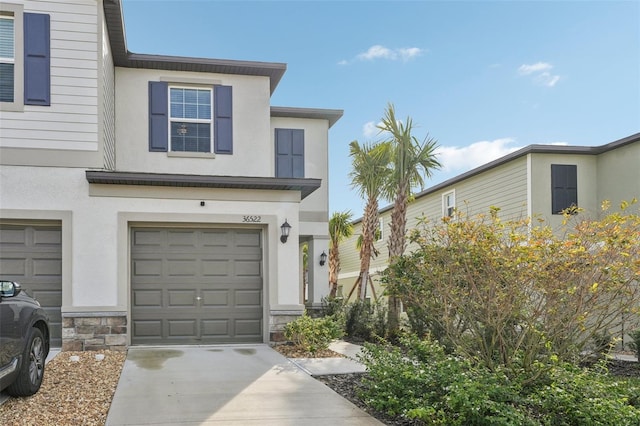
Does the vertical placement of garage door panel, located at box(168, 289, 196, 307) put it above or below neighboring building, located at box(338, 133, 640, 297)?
below

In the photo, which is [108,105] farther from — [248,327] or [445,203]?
[445,203]

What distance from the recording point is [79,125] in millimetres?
9859

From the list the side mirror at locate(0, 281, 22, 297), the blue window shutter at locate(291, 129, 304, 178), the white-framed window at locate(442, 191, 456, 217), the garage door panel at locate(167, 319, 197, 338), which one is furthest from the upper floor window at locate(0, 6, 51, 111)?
the white-framed window at locate(442, 191, 456, 217)

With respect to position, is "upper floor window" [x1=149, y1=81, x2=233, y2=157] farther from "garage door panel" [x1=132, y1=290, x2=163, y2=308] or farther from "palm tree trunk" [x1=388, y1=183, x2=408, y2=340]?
"palm tree trunk" [x1=388, y1=183, x2=408, y2=340]

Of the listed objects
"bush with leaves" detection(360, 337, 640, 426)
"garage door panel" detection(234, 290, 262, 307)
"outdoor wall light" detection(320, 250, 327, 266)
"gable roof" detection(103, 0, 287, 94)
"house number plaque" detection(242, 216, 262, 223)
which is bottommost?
"bush with leaves" detection(360, 337, 640, 426)

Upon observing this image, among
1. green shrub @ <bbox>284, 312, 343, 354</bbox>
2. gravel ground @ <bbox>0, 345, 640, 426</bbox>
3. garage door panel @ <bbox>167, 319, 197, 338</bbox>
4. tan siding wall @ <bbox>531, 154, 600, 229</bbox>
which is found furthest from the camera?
tan siding wall @ <bbox>531, 154, 600, 229</bbox>

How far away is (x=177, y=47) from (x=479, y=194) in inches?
410

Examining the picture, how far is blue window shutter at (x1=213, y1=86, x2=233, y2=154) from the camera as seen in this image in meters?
12.1

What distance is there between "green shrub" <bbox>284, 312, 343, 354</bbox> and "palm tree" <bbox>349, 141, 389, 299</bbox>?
13.5ft

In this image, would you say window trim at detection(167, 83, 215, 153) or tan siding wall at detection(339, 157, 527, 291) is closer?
window trim at detection(167, 83, 215, 153)

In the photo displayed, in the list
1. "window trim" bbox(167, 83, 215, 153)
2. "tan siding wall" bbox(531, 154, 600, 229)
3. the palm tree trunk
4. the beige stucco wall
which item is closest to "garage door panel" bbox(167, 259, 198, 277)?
the beige stucco wall

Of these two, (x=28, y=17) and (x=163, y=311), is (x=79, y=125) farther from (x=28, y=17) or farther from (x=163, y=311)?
(x=163, y=311)

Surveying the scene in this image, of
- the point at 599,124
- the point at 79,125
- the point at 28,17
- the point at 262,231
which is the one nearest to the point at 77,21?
the point at 28,17

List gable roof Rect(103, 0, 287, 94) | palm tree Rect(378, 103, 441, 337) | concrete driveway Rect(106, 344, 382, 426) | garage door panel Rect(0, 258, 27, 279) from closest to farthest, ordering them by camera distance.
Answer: concrete driveway Rect(106, 344, 382, 426) < garage door panel Rect(0, 258, 27, 279) < gable roof Rect(103, 0, 287, 94) < palm tree Rect(378, 103, 441, 337)
